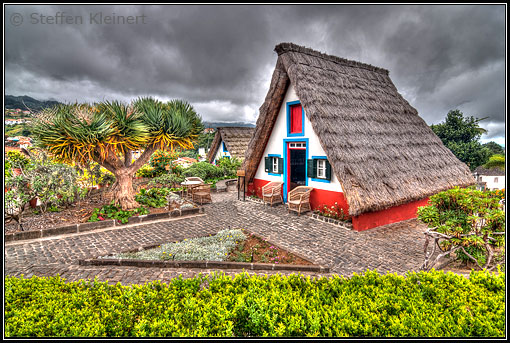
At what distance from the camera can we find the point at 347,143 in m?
9.20

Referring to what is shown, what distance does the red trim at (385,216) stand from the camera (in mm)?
8406

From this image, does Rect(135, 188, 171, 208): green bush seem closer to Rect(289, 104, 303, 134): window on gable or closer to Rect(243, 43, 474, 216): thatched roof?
Rect(243, 43, 474, 216): thatched roof

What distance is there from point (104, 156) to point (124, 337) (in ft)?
27.4

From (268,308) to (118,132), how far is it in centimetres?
878

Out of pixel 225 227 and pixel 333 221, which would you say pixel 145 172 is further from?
pixel 333 221

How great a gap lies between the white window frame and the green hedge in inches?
276

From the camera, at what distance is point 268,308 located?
114 inches

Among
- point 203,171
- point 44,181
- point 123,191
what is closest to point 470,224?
point 123,191

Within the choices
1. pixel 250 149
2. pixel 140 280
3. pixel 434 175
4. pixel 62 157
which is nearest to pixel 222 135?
pixel 250 149

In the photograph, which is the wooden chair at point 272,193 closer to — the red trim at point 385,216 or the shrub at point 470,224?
the red trim at point 385,216

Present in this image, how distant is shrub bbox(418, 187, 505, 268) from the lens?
4949 mm

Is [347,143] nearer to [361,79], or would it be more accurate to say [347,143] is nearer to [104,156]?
[361,79]

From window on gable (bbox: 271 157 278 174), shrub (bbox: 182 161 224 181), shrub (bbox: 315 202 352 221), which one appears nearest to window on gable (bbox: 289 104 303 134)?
window on gable (bbox: 271 157 278 174)

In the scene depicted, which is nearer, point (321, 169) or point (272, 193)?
point (321, 169)
